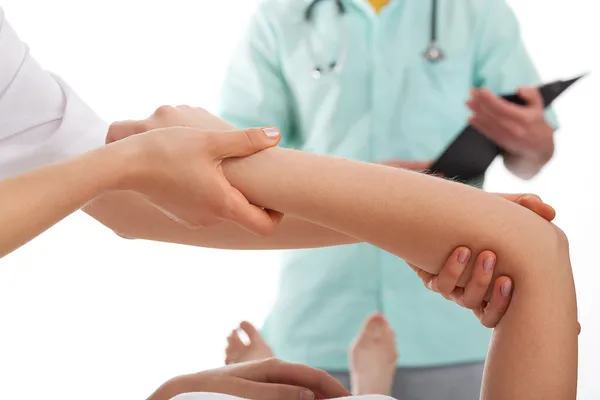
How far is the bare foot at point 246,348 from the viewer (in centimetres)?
128

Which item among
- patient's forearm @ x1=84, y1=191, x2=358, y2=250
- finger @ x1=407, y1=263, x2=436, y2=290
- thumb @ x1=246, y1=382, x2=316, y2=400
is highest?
finger @ x1=407, y1=263, x2=436, y2=290

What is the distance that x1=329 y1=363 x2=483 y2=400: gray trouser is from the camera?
1.36m

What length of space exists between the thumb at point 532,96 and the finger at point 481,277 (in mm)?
664

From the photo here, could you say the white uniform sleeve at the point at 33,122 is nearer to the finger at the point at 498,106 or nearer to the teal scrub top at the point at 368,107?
the teal scrub top at the point at 368,107

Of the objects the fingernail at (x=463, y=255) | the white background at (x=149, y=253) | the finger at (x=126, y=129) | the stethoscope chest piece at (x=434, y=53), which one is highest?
the fingernail at (x=463, y=255)

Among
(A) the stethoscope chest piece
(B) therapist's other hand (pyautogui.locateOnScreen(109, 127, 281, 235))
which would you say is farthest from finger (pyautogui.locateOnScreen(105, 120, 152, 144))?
(A) the stethoscope chest piece

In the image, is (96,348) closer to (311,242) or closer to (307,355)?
(307,355)

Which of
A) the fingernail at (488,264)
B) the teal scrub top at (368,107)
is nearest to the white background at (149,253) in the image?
the teal scrub top at (368,107)

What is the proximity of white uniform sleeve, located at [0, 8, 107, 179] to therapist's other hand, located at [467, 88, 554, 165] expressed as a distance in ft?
2.13

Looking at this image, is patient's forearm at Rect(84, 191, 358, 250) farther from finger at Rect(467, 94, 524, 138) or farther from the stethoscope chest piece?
the stethoscope chest piece

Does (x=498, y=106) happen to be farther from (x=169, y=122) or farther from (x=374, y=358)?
(x=169, y=122)

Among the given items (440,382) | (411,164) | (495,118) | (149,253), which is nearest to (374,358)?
(440,382)

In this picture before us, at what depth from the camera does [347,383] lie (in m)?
1.39

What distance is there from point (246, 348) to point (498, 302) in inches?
24.4
